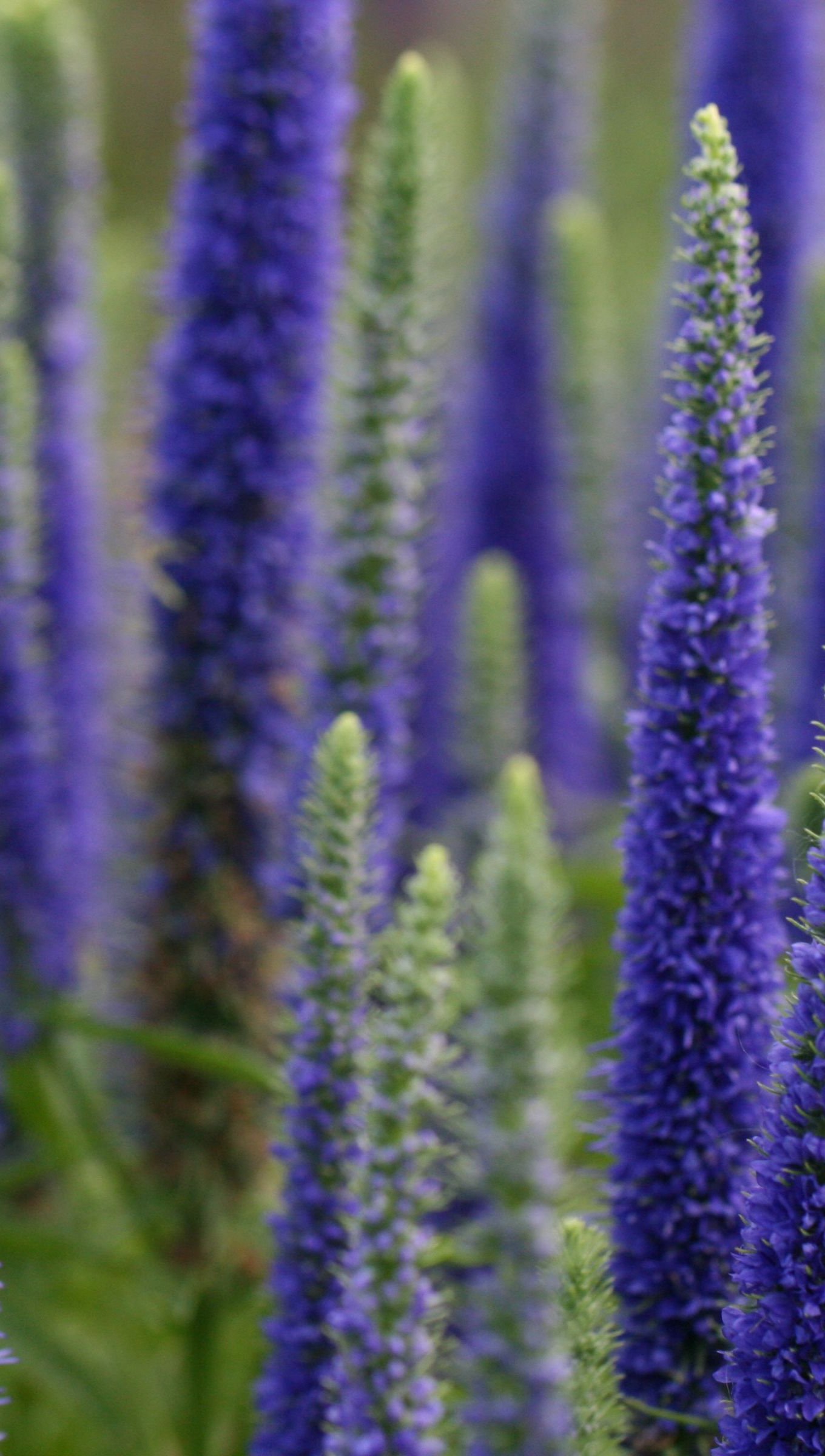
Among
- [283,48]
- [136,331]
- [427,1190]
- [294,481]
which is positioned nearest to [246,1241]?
[294,481]

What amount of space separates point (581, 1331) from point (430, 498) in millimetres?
1884

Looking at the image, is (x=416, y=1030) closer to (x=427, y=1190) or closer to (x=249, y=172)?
(x=427, y=1190)

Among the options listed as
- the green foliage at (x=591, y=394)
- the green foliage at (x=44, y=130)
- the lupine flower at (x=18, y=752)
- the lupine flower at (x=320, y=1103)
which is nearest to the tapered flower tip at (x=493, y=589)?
the green foliage at (x=591, y=394)

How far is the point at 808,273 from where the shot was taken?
1999mm

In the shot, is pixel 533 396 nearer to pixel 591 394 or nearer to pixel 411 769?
pixel 591 394

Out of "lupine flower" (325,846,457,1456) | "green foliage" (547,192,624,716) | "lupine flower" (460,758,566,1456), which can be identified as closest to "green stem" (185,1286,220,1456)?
"lupine flower" (325,846,457,1456)

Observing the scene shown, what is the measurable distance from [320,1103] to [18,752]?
0.82 metres

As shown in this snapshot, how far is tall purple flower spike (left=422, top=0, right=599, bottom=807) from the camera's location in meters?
2.66

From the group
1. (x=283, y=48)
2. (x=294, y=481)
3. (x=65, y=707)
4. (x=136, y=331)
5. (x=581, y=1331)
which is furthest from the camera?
(x=136, y=331)

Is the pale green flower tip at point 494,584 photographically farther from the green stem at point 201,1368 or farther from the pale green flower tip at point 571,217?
the green stem at point 201,1368

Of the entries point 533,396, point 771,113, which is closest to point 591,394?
point 533,396

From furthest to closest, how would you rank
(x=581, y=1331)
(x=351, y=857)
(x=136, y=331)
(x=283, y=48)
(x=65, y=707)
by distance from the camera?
1. (x=136, y=331)
2. (x=65, y=707)
3. (x=283, y=48)
4. (x=351, y=857)
5. (x=581, y=1331)

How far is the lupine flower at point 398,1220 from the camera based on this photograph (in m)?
0.93

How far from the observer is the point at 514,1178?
2.79 ft
